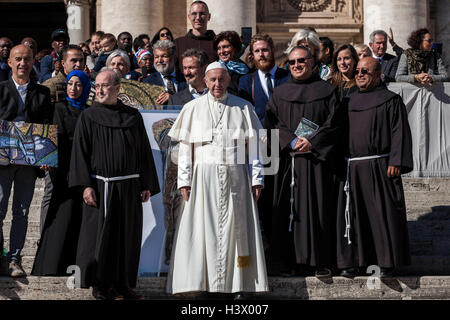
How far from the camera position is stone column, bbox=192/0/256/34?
1585 centimetres

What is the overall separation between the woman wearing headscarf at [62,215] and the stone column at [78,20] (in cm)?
1026

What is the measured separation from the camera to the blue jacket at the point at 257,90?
29.0 feet

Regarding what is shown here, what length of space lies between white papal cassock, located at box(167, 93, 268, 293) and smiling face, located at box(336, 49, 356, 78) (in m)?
2.00

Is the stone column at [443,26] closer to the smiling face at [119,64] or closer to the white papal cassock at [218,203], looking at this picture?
the smiling face at [119,64]

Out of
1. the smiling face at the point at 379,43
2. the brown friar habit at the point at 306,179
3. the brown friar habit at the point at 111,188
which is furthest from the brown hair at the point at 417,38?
the brown friar habit at the point at 111,188

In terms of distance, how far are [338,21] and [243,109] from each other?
1088 cm

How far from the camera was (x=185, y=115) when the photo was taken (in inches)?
309

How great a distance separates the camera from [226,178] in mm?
7637

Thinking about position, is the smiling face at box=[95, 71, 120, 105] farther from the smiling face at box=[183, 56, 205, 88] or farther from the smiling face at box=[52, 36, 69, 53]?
the smiling face at box=[52, 36, 69, 53]

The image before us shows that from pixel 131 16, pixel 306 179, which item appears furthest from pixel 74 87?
pixel 131 16

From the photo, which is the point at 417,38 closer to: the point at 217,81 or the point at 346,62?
the point at 346,62

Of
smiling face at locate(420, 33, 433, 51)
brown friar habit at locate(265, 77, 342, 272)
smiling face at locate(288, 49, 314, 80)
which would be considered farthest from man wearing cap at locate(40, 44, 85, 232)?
smiling face at locate(420, 33, 433, 51)

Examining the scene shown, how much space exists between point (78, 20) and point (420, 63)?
8975 millimetres
